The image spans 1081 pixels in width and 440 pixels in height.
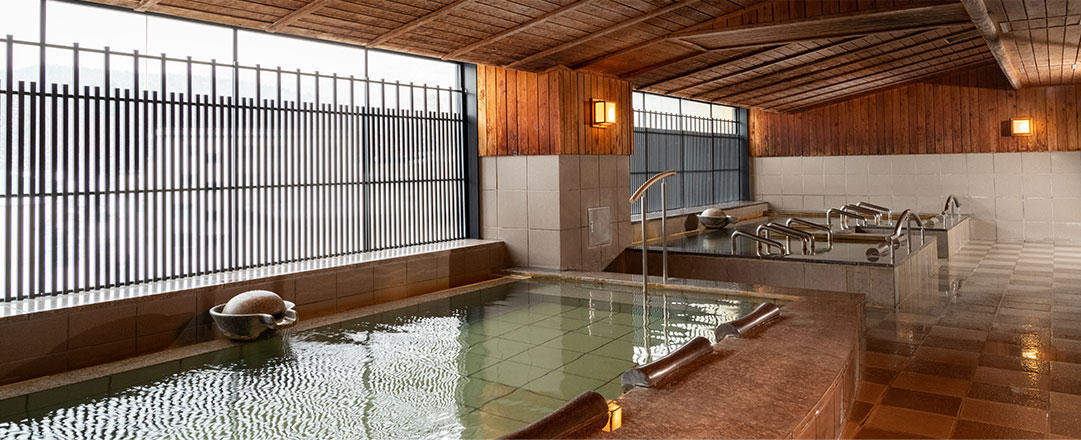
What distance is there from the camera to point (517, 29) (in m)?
6.64

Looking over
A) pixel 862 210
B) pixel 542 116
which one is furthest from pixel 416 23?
pixel 862 210

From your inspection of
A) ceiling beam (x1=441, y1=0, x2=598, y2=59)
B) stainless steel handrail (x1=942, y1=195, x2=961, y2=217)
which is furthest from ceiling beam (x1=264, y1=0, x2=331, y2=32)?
stainless steel handrail (x1=942, y1=195, x2=961, y2=217)

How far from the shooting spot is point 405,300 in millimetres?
6543

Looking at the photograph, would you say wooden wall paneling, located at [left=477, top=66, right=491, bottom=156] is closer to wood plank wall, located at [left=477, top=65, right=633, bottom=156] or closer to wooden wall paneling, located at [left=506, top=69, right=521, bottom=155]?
wood plank wall, located at [left=477, top=65, right=633, bottom=156]

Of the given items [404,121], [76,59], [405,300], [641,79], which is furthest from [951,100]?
[76,59]

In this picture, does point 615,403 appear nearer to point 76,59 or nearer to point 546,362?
point 546,362

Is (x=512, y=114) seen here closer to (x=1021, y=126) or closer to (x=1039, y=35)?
(x=1039, y=35)

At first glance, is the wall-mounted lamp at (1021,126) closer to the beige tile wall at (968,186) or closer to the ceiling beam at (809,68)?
the beige tile wall at (968,186)

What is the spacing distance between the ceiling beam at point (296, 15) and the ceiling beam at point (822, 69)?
7.42 meters

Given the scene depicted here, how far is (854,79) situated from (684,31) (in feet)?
19.4

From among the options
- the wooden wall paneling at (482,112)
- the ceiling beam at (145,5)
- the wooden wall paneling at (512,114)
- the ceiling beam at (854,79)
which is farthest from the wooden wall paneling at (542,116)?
the ceiling beam at (854,79)

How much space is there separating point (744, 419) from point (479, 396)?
4.83 feet

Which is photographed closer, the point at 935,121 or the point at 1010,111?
the point at 1010,111

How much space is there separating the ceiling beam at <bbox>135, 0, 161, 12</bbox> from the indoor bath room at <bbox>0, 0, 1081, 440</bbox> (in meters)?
0.11
